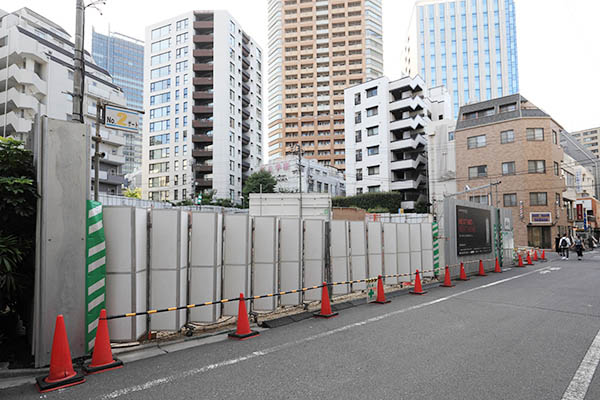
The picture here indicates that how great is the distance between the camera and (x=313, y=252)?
9.11m

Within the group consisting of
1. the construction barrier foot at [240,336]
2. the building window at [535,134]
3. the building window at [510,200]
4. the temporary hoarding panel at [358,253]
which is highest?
the building window at [535,134]

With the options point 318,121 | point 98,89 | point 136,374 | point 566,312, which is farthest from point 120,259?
point 318,121

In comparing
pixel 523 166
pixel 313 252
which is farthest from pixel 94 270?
pixel 523 166

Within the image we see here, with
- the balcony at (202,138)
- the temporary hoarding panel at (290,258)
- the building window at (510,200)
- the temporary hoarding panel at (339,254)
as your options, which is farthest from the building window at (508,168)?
the balcony at (202,138)

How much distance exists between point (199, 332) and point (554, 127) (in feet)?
158

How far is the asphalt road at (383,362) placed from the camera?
4.13m

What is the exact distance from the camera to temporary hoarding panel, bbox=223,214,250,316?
739cm

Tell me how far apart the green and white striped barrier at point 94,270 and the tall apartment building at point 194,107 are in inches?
2171

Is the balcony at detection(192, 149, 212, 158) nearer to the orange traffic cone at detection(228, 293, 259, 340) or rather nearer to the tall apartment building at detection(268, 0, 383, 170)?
the tall apartment building at detection(268, 0, 383, 170)

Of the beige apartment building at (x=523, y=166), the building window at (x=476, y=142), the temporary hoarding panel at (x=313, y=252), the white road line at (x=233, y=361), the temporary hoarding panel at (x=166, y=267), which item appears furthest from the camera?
the building window at (x=476, y=142)

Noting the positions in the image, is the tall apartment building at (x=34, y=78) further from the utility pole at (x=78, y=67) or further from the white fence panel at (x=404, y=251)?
the white fence panel at (x=404, y=251)

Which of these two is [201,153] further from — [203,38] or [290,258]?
[290,258]

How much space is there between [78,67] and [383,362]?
8.82 m

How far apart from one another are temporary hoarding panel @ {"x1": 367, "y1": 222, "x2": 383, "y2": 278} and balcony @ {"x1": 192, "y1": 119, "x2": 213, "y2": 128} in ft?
185
